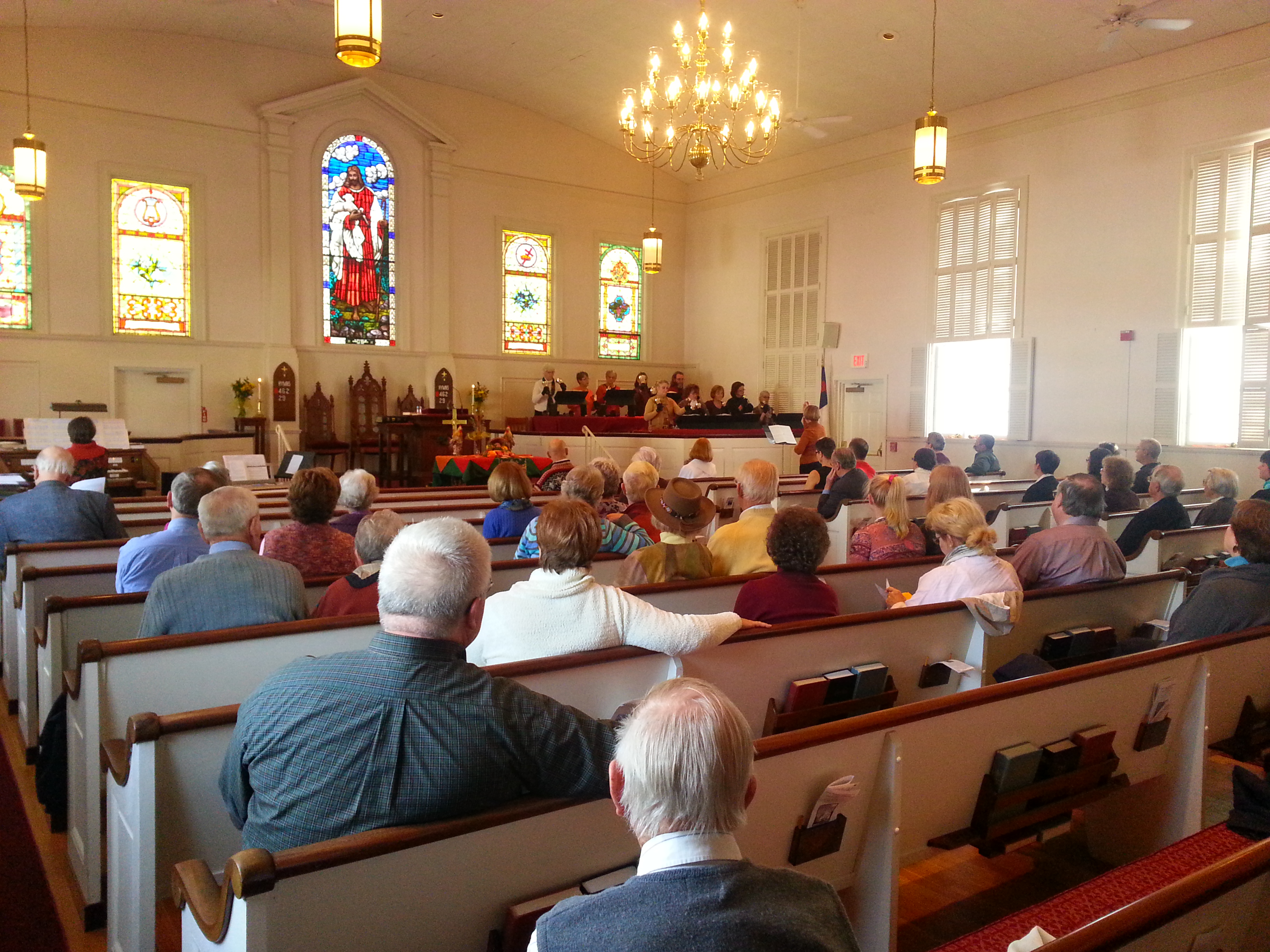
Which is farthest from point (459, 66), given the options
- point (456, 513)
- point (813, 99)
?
point (456, 513)

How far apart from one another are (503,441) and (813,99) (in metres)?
5.59

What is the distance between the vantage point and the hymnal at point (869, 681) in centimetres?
260

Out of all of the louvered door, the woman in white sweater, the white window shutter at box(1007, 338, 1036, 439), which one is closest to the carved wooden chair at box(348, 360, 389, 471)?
the louvered door

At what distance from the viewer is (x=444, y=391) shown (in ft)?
42.4

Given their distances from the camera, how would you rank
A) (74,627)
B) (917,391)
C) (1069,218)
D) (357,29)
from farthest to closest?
(917,391), (1069,218), (357,29), (74,627)

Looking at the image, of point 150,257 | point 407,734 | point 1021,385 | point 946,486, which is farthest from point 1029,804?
point 150,257

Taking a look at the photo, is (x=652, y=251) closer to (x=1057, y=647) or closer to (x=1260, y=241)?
(x=1260, y=241)

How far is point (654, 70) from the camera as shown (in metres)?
6.64

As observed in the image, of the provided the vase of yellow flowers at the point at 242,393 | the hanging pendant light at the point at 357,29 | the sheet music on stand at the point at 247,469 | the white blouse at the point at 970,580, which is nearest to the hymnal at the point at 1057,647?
the white blouse at the point at 970,580

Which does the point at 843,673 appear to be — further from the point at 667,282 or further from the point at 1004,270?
the point at 667,282

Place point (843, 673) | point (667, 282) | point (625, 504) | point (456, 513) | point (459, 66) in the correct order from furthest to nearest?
point (667, 282) → point (459, 66) → point (456, 513) → point (625, 504) → point (843, 673)

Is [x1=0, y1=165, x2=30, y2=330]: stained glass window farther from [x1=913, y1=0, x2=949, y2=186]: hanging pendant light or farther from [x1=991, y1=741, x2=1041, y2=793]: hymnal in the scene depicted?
[x1=991, y1=741, x2=1041, y2=793]: hymnal

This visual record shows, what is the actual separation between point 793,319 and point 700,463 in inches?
251

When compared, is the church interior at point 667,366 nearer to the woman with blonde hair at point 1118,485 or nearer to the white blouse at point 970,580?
the white blouse at point 970,580
